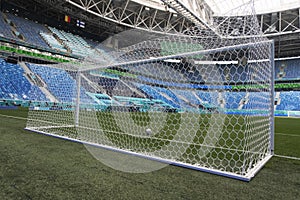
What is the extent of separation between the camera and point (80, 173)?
65.5 inches

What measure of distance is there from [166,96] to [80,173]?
9.87 m

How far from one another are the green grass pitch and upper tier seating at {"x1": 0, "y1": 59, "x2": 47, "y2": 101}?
10.6 metres

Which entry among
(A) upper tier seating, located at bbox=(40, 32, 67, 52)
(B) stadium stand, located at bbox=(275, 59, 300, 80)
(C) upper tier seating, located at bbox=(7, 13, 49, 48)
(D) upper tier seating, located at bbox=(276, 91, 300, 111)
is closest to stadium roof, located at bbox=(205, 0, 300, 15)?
(D) upper tier seating, located at bbox=(276, 91, 300, 111)

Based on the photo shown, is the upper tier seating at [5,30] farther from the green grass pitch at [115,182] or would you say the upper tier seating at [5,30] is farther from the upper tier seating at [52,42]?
the green grass pitch at [115,182]

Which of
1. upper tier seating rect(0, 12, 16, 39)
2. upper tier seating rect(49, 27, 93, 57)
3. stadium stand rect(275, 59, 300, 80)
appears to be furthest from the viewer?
stadium stand rect(275, 59, 300, 80)

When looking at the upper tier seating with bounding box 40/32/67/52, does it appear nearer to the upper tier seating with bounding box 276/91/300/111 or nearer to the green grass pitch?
the green grass pitch

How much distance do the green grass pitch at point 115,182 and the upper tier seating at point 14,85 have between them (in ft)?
34.8

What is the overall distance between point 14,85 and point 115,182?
1336 centimetres

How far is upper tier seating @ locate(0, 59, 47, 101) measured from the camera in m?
11.4

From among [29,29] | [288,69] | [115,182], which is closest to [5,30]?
[29,29]

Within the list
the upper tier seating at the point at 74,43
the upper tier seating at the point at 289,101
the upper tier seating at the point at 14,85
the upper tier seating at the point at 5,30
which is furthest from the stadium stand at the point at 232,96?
the upper tier seating at the point at 289,101

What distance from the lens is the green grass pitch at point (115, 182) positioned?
4.28 feet

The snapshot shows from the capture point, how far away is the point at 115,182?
1494 millimetres

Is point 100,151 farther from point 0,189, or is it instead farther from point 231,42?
point 231,42
